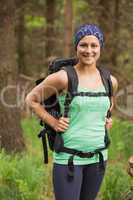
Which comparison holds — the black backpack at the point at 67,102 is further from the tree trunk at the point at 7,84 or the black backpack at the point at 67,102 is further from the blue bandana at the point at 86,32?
the tree trunk at the point at 7,84

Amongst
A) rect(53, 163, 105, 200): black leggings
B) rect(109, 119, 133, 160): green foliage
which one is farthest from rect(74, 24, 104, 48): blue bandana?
rect(109, 119, 133, 160): green foliage

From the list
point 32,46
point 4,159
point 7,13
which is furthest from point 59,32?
point 4,159

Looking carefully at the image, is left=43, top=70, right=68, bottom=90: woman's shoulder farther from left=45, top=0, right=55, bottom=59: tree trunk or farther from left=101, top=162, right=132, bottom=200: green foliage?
left=45, top=0, right=55, bottom=59: tree trunk

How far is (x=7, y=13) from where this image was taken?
294 inches

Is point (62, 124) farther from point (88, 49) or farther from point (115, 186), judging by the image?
point (115, 186)

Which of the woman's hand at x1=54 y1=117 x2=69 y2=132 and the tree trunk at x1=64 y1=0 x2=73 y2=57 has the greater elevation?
the tree trunk at x1=64 y1=0 x2=73 y2=57

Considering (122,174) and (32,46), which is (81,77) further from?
(32,46)

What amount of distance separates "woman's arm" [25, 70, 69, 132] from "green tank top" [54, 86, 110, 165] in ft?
0.21

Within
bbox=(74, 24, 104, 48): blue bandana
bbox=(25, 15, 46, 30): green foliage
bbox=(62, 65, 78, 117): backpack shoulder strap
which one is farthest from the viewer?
bbox=(25, 15, 46, 30): green foliage

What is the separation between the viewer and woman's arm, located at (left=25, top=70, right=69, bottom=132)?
3.60 m

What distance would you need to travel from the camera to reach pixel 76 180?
3721 millimetres

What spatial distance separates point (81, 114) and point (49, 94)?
28 cm

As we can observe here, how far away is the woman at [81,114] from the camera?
142 inches

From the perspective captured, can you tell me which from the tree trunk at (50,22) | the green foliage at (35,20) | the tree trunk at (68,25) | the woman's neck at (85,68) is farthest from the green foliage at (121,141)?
the green foliage at (35,20)
